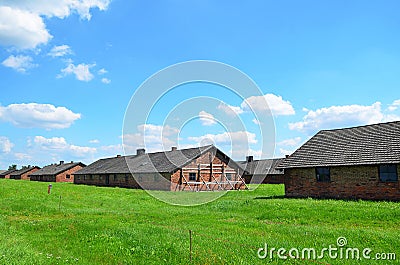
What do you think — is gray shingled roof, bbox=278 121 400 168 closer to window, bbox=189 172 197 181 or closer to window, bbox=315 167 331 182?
window, bbox=315 167 331 182

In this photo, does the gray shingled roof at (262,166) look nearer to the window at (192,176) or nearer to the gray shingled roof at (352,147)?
the window at (192,176)

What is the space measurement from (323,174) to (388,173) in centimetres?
454

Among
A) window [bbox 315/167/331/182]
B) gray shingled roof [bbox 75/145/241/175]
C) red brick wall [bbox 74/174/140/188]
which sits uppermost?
gray shingled roof [bbox 75/145/241/175]

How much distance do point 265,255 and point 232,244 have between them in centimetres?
145

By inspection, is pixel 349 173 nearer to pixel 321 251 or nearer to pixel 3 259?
pixel 321 251

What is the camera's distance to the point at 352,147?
25375mm

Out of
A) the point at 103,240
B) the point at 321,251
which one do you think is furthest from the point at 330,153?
the point at 103,240

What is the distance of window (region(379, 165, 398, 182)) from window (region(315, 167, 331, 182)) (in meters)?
3.63

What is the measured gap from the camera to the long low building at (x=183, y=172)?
4144 cm

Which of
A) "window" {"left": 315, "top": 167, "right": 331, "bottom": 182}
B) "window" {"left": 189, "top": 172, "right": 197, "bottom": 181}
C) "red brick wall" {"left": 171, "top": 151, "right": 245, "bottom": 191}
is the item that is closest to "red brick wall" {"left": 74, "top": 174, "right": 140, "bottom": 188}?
"red brick wall" {"left": 171, "top": 151, "right": 245, "bottom": 191}

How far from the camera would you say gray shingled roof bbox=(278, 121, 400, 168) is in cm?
2283

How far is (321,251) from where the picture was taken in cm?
956

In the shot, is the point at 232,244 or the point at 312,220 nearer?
the point at 232,244

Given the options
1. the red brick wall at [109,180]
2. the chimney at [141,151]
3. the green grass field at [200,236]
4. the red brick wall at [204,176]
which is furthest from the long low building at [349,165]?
the chimney at [141,151]
